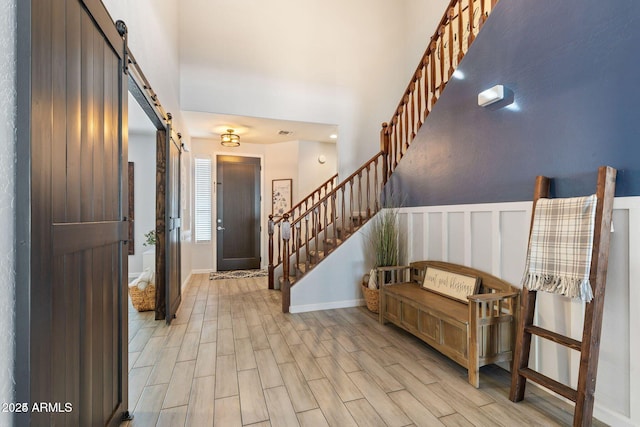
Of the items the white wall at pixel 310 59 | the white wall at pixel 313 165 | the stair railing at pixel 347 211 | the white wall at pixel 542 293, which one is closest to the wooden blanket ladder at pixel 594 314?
the white wall at pixel 542 293

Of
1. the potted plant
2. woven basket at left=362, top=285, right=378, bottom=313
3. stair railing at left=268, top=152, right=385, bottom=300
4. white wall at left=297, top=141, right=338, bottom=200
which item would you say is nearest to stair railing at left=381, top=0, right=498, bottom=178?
stair railing at left=268, top=152, right=385, bottom=300

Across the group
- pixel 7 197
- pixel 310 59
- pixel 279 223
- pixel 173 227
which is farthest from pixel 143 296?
pixel 310 59

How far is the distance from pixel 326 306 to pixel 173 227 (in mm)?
2092

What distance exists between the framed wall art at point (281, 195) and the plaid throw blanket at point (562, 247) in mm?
4893

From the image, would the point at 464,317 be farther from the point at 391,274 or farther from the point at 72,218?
the point at 72,218

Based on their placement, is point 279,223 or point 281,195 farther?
point 281,195

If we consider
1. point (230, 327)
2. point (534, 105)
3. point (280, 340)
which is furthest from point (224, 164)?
point (534, 105)

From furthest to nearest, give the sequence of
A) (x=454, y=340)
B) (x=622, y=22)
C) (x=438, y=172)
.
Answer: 1. (x=438, y=172)
2. (x=454, y=340)
3. (x=622, y=22)

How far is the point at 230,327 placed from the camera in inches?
127

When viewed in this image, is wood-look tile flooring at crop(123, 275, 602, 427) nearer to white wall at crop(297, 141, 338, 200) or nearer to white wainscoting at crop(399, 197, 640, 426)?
white wainscoting at crop(399, 197, 640, 426)

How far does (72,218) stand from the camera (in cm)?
116

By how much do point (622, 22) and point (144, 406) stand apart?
355cm

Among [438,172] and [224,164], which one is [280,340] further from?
[224,164]

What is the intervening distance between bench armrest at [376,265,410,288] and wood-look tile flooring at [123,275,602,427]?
478 millimetres
